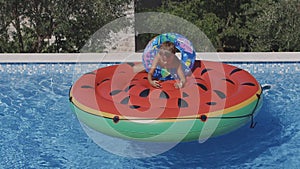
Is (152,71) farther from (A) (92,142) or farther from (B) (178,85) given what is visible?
(A) (92,142)

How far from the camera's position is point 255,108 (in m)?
5.42

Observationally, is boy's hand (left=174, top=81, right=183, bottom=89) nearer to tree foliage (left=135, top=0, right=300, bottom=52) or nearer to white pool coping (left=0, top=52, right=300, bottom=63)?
white pool coping (left=0, top=52, right=300, bottom=63)

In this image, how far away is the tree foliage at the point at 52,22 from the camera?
8641 millimetres

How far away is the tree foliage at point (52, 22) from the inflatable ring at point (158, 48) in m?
2.72

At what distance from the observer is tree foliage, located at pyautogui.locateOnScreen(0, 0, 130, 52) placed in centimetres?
864

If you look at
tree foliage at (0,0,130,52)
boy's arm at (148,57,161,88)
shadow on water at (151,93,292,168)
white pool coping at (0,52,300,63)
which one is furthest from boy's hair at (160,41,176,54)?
tree foliage at (0,0,130,52)

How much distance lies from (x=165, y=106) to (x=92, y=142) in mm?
1046

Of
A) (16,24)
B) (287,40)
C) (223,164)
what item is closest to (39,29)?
(16,24)

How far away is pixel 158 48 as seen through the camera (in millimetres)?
6152

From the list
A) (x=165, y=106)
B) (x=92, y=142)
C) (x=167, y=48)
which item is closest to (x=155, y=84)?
(x=167, y=48)

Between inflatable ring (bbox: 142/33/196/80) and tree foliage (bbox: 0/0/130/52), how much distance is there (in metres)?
2.72

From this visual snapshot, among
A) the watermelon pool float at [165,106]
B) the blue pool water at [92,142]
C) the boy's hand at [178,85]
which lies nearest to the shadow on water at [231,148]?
the blue pool water at [92,142]

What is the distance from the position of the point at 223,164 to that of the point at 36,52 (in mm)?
5209

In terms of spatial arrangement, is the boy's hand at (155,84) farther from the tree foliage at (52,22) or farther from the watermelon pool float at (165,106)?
the tree foliage at (52,22)
